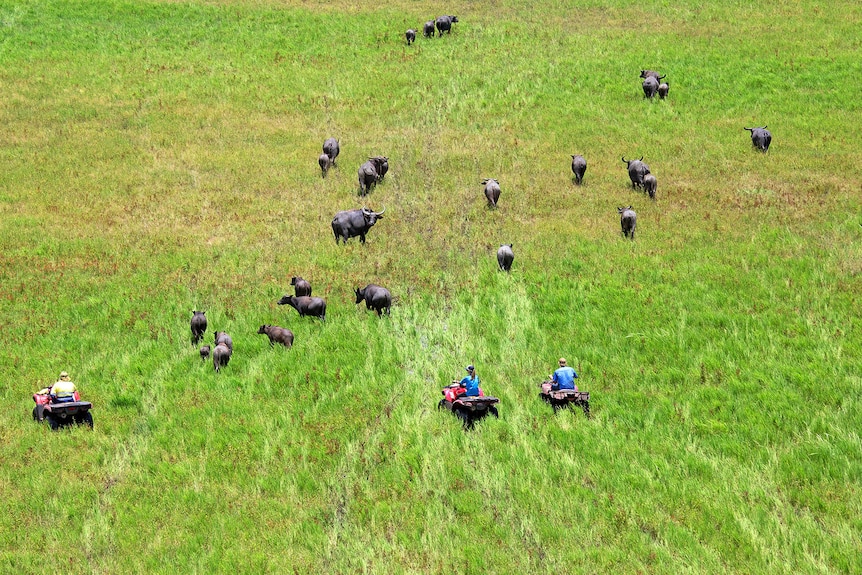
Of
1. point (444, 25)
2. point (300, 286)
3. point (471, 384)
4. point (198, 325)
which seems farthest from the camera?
point (444, 25)

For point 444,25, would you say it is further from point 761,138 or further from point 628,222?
point 628,222

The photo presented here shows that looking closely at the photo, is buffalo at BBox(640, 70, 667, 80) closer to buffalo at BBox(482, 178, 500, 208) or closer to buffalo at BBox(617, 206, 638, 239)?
buffalo at BBox(482, 178, 500, 208)

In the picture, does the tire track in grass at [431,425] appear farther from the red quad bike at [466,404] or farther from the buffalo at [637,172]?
the buffalo at [637,172]

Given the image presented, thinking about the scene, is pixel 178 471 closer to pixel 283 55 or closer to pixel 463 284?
pixel 463 284

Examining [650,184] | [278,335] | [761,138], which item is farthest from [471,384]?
[761,138]

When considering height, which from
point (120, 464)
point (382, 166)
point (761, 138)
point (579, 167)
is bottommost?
point (120, 464)

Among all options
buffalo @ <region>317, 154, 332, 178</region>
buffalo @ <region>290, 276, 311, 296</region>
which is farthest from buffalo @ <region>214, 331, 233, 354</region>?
buffalo @ <region>317, 154, 332, 178</region>
